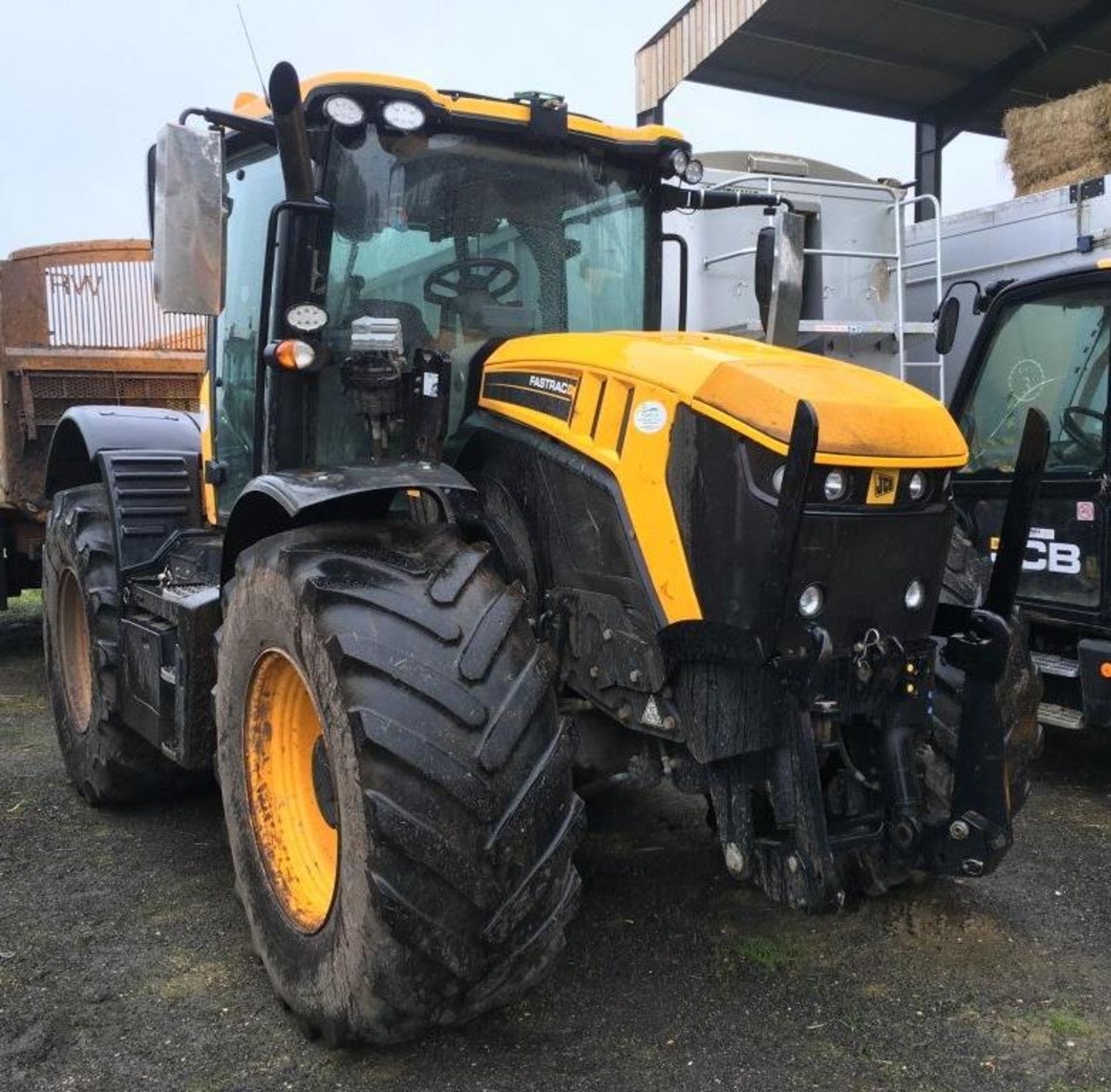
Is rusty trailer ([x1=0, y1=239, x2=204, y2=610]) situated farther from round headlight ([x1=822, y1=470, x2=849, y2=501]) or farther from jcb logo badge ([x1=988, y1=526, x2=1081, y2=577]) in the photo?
round headlight ([x1=822, y1=470, x2=849, y2=501])

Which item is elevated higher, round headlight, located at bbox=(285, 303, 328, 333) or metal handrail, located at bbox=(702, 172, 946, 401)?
metal handrail, located at bbox=(702, 172, 946, 401)

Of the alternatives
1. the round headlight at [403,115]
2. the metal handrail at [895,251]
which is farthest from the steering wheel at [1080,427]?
the round headlight at [403,115]

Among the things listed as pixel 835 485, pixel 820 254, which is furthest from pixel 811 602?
pixel 820 254

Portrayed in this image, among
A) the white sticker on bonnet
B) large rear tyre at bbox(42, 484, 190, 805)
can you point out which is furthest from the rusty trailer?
the white sticker on bonnet

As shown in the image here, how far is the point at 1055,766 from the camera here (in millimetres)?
5430

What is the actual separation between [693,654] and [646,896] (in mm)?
1270

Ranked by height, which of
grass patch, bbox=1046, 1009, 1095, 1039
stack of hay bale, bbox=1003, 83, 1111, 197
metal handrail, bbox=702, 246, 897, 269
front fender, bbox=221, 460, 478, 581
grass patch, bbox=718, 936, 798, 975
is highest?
stack of hay bale, bbox=1003, 83, 1111, 197

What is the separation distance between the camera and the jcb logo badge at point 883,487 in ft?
8.87

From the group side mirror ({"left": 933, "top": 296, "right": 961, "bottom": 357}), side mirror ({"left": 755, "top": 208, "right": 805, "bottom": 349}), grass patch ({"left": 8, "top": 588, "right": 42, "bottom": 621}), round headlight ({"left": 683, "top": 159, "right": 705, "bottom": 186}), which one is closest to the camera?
side mirror ({"left": 755, "top": 208, "right": 805, "bottom": 349})

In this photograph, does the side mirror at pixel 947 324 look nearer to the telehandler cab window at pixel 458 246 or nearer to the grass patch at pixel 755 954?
the telehandler cab window at pixel 458 246

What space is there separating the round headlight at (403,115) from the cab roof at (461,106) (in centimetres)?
3

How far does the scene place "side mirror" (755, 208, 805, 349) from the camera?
11.7 feet

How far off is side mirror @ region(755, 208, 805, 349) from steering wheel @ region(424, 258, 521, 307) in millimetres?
784

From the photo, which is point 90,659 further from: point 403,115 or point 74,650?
point 403,115
